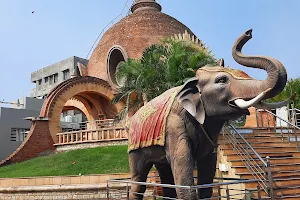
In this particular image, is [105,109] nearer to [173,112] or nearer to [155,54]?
[155,54]

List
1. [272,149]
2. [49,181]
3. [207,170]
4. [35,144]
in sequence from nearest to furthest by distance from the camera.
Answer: [207,170] → [272,149] → [49,181] → [35,144]

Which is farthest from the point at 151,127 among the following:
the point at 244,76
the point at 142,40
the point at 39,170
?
the point at 142,40

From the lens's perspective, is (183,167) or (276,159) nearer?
(183,167)

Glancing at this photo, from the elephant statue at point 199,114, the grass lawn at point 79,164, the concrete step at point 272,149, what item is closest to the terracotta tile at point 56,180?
the grass lawn at point 79,164

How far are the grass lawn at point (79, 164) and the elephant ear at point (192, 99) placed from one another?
8686 millimetres

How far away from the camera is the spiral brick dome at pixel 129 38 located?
2820 cm

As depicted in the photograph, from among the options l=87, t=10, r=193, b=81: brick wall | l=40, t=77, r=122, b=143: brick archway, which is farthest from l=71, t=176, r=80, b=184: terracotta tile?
l=87, t=10, r=193, b=81: brick wall

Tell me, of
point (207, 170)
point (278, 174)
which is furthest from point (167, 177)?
point (278, 174)

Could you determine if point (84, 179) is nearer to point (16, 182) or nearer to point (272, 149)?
point (16, 182)

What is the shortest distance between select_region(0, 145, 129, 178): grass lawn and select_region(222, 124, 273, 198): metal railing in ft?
15.1

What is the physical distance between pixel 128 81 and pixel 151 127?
32.5 feet

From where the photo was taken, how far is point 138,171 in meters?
5.69

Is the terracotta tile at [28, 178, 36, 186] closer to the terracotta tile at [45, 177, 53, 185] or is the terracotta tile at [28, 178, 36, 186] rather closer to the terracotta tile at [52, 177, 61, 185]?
the terracotta tile at [45, 177, 53, 185]

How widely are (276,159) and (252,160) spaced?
3.12 feet
